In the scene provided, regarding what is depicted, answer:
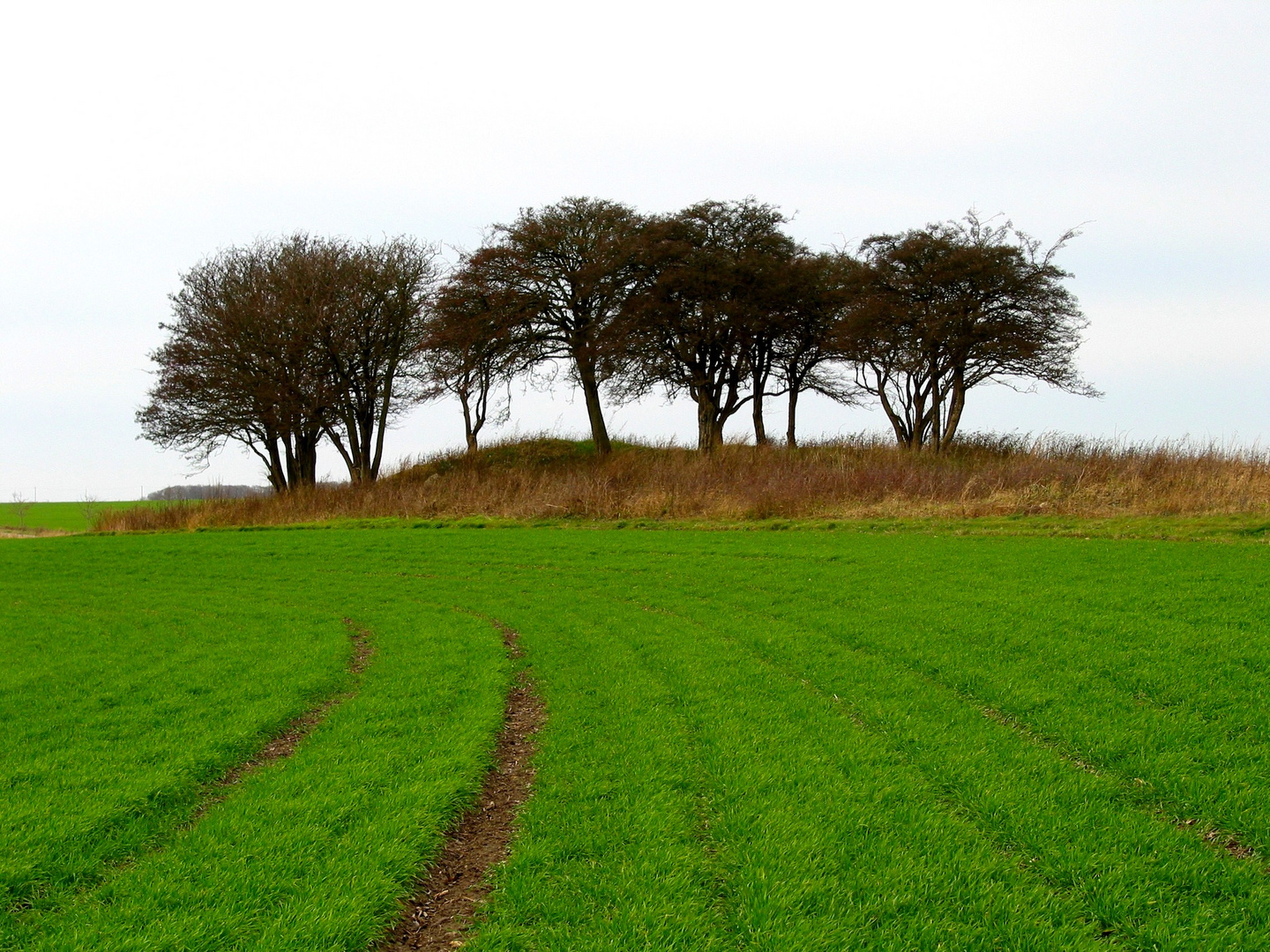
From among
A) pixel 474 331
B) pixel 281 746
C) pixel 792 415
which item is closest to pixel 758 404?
pixel 792 415

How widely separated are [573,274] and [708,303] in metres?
5.88

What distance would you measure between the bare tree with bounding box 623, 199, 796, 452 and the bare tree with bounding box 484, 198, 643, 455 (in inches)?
39.4

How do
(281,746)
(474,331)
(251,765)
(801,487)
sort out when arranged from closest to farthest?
(251,765)
(281,746)
(801,487)
(474,331)

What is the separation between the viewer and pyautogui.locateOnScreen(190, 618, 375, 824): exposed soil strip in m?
5.84

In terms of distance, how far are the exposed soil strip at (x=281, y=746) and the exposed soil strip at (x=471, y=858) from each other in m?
1.69

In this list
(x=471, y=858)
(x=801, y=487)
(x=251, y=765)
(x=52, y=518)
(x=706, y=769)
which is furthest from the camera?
(x=52, y=518)

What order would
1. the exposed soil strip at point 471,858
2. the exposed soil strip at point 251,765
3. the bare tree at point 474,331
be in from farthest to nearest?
the bare tree at point 474,331, the exposed soil strip at point 251,765, the exposed soil strip at point 471,858

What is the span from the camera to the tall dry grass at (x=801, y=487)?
2062 centimetres

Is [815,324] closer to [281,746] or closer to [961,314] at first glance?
[961,314]

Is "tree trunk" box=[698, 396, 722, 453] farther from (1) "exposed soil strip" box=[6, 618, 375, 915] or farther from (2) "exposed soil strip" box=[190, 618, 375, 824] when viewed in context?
(2) "exposed soil strip" box=[190, 618, 375, 824]

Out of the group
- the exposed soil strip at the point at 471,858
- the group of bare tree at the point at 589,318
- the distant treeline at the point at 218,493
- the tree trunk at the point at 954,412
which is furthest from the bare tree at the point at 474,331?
the exposed soil strip at the point at 471,858

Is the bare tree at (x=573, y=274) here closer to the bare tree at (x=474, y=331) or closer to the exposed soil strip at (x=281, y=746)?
the bare tree at (x=474, y=331)

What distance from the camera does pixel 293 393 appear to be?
36.2 metres

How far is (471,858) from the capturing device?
4.96m
